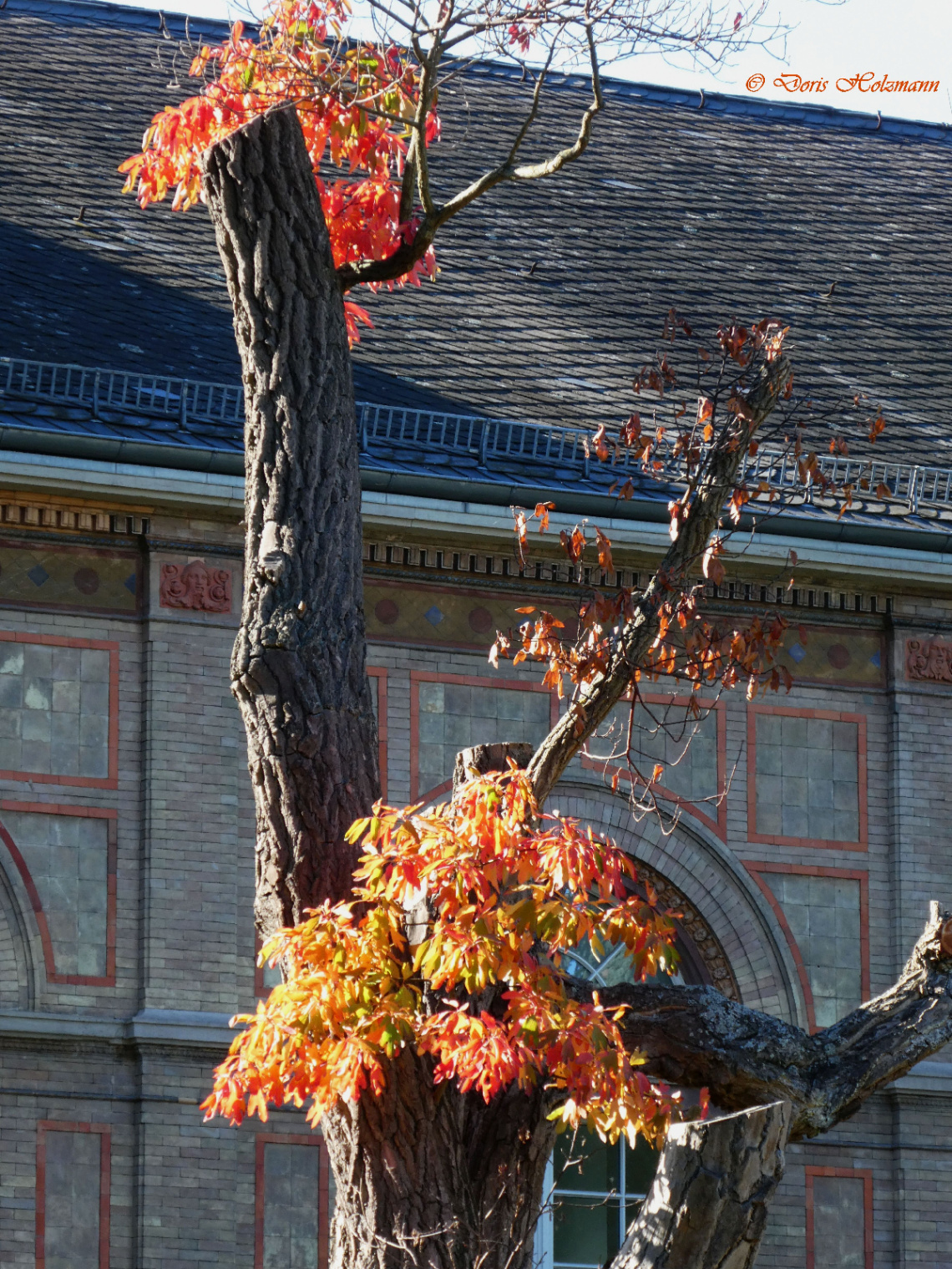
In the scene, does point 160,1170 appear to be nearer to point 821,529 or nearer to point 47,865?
point 47,865

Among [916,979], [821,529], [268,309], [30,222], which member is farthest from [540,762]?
[30,222]

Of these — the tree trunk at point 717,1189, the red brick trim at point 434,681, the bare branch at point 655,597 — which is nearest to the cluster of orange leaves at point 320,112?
the bare branch at point 655,597

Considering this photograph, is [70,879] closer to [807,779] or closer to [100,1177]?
[100,1177]

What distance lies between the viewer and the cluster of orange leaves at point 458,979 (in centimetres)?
626

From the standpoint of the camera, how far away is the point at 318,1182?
1354 centimetres

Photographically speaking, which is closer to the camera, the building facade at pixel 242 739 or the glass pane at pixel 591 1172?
the building facade at pixel 242 739

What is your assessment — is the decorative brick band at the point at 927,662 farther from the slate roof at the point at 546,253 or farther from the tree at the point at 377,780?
the tree at the point at 377,780

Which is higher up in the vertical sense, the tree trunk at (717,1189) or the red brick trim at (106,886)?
the red brick trim at (106,886)

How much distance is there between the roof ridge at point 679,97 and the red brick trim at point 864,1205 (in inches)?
429

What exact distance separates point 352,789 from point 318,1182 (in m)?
7.19

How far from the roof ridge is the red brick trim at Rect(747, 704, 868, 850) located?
27.4ft

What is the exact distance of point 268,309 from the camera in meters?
7.26

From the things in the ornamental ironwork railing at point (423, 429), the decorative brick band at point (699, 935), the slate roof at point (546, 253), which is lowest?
the decorative brick band at point (699, 935)

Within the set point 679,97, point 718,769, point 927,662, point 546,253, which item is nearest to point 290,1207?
point 718,769
